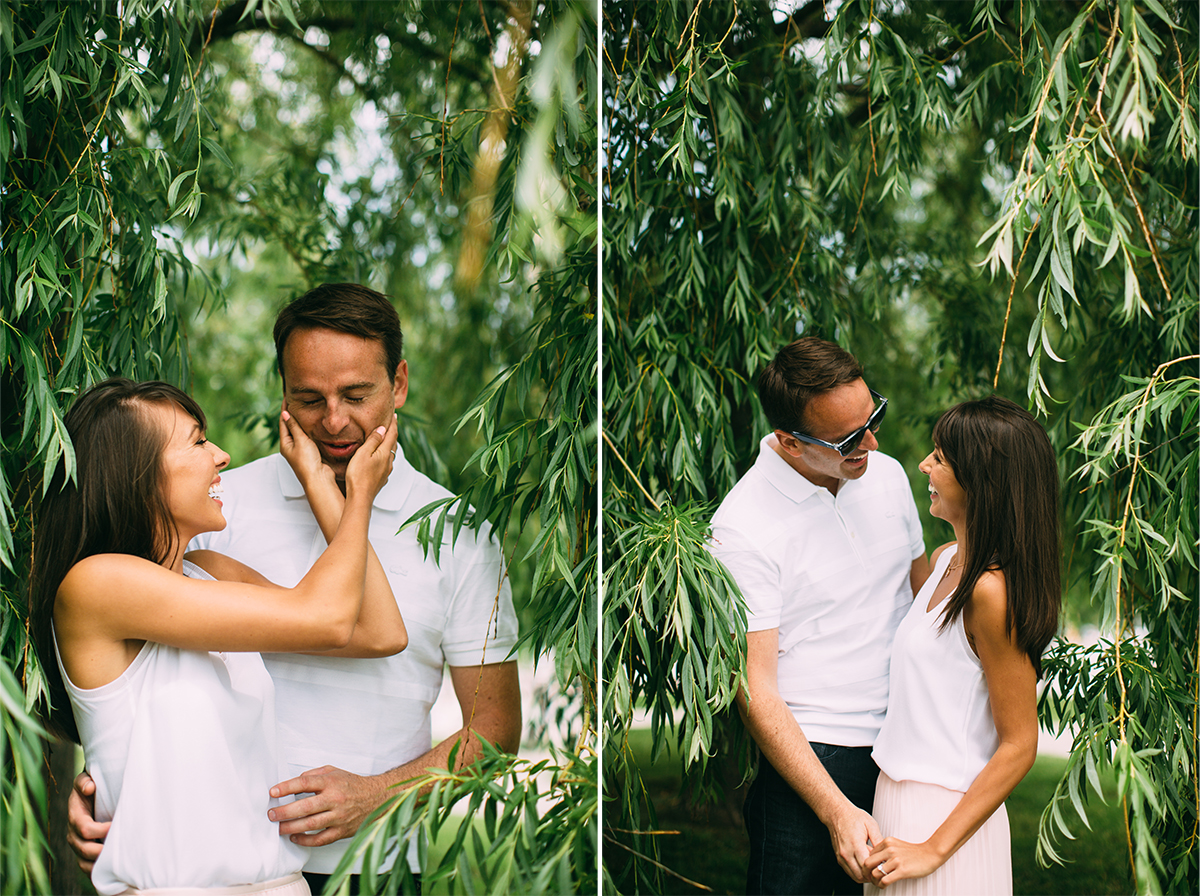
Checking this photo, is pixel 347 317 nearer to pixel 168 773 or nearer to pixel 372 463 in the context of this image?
pixel 372 463

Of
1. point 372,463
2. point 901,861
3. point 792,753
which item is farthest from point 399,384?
point 901,861

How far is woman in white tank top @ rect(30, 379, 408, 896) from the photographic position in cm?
139

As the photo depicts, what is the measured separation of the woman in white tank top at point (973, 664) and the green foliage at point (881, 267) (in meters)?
0.17

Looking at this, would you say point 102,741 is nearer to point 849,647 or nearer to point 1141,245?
point 849,647

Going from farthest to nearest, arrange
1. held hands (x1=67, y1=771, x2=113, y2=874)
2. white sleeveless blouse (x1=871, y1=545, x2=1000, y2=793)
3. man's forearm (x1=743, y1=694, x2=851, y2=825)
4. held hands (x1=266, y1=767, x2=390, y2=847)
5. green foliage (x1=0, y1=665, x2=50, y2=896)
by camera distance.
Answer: man's forearm (x1=743, y1=694, x2=851, y2=825), white sleeveless blouse (x1=871, y1=545, x2=1000, y2=793), held hands (x1=266, y1=767, x2=390, y2=847), held hands (x1=67, y1=771, x2=113, y2=874), green foliage (x1=0, y1=665, x2=50, y2=896)

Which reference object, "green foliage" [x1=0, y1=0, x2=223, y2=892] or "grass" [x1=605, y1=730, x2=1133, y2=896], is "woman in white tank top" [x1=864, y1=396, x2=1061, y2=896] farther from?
"green foliage" [x1=0, y1=0, x2=223, y2=892]

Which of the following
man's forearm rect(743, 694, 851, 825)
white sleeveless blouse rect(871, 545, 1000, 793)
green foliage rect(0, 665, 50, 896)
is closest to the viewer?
green foliage rect(0, 665, 50, 896)

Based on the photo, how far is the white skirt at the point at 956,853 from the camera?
171 centimetres

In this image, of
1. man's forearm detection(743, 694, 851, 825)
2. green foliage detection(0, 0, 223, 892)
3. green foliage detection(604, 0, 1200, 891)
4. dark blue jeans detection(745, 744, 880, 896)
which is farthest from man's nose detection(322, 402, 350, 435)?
dark blue jeans detection(745, 744, 880, 896)

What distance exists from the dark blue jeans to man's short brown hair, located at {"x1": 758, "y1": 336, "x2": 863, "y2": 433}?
0.73 metres

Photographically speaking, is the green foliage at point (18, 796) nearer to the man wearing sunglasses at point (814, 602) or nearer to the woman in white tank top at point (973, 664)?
the man wearing sunglasses at point (814, 602)

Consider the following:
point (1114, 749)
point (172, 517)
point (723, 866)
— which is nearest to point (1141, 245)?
point (1114, 749)

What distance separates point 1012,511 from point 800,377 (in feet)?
1.63

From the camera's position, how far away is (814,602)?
1842 millimetres
